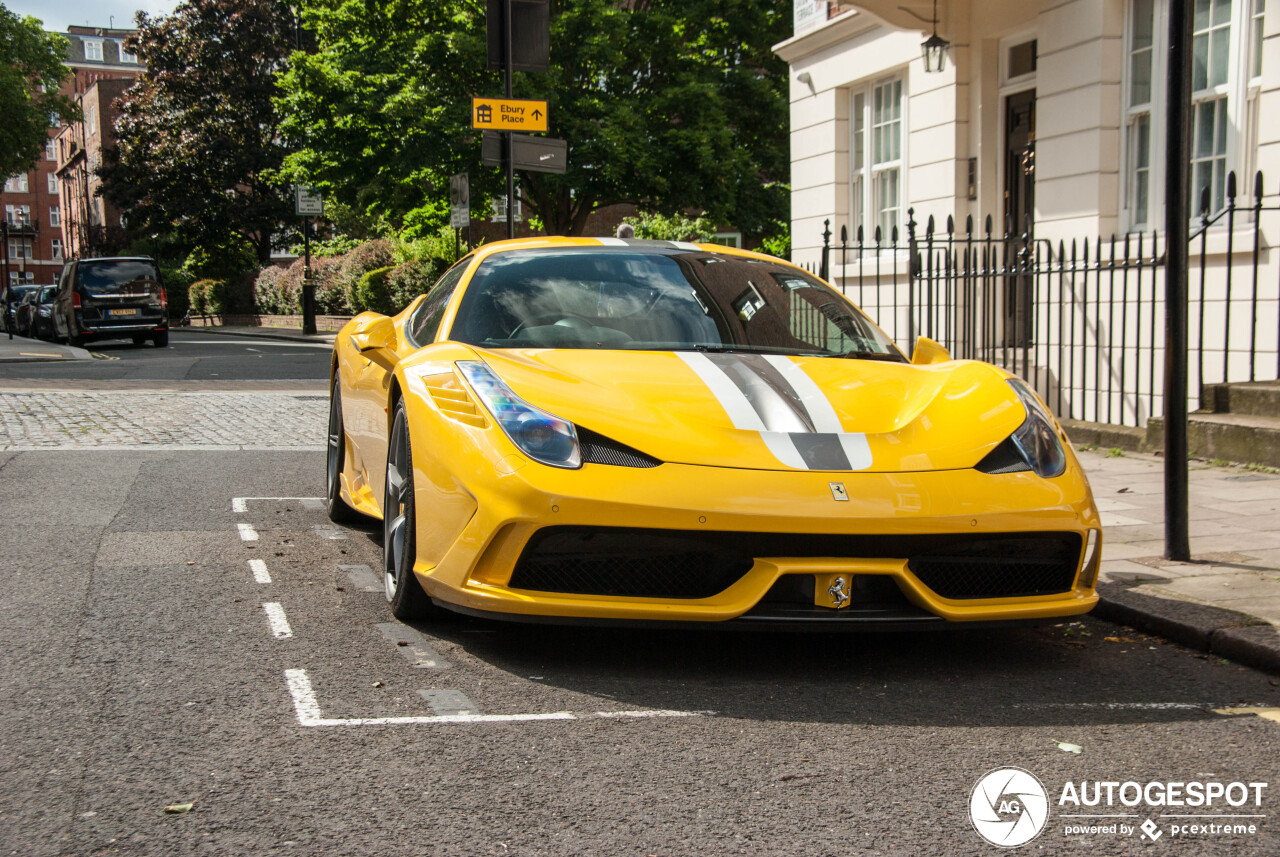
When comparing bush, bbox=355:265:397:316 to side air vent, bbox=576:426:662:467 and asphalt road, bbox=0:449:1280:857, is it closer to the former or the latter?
asphalt road, bbox=0:449:1280:857

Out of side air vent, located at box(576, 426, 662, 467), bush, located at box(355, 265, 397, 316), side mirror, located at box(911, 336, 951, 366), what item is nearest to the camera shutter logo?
side air vent, located at box(576, 426, 662, 467)

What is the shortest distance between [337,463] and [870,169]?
936 cm

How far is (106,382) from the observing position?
15.0m

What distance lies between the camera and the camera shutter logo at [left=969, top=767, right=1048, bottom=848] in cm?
263

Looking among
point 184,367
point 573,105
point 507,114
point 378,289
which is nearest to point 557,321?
point 507,114

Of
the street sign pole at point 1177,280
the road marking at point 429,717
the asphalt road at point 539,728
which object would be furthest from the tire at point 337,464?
the street sign pole at point 1177,280

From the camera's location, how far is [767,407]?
3953mm

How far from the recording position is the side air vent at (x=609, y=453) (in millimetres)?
3641

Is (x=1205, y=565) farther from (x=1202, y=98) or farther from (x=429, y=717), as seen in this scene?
(x=1202, y=98)

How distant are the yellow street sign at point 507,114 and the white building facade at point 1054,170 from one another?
331 cm

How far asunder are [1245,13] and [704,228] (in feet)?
81.3

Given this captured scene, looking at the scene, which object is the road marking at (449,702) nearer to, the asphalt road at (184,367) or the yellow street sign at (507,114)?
the yellow street sign at (507,114)

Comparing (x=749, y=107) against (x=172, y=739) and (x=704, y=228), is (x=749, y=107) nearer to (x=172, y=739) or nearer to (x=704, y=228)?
(x=704, y=228)

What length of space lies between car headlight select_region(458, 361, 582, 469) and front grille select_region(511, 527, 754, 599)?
216 millimetres
